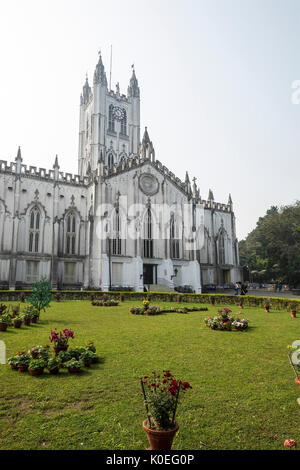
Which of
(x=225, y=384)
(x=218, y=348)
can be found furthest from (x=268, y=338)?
(x=225, y=384)

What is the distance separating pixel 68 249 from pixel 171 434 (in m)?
33.7

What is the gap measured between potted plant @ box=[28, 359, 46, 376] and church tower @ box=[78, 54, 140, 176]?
165 feet

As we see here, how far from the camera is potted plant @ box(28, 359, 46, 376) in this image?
688 centimetres

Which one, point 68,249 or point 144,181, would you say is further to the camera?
point 144,181

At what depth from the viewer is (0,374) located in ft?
22.7

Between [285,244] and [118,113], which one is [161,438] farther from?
[118,113]

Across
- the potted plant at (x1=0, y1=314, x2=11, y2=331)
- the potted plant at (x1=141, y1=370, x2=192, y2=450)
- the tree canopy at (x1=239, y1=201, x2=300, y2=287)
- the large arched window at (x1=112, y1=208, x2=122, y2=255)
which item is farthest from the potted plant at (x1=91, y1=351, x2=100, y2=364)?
the tree canopy at (x1=239, y1=201, x2=300, y2=287)

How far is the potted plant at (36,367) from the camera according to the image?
6875 millimetres

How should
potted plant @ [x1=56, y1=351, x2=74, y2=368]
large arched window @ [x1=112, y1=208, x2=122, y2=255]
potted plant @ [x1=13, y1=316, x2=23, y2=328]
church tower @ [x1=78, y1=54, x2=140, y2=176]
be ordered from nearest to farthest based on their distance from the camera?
potted plant @ [x1=56, y1=351, x2=74, y2=368] < potted plant @ [x1=13, y1=316, x2=23, y2=328] < large arched window @ [x1=112, y1=208, x2=122, y2=255] < church tower @ [x1=78, y1=54, x2=140, y2=176]

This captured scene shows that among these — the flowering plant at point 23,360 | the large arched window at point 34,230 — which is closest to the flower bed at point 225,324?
the flowering plant at point 23,360

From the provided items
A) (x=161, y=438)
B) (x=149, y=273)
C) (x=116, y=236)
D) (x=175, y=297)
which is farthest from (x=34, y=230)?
(x=161, y=438)

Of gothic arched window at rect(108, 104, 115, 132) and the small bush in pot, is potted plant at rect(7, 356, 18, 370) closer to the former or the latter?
the small bush in pot
